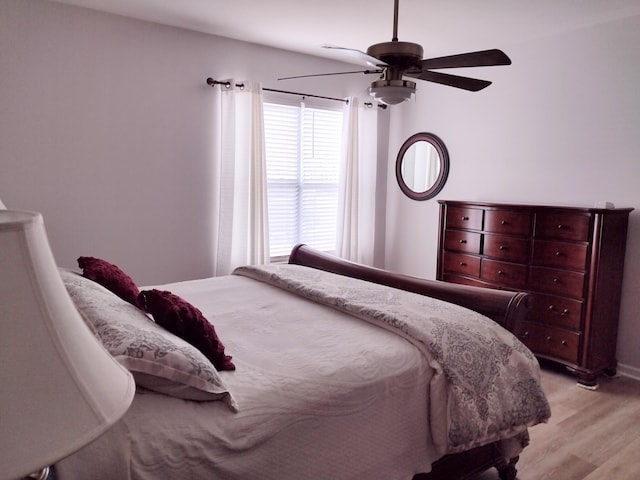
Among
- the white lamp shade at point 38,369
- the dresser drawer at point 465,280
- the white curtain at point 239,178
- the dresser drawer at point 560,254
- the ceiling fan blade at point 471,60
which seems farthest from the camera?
the white curtain at point 239,178

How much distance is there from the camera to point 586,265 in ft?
10.3

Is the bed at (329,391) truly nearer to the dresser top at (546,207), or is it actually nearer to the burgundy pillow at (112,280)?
the burgundy pillow at (112,280)

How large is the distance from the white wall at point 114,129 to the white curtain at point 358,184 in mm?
964

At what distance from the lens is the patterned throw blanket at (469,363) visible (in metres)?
1.72

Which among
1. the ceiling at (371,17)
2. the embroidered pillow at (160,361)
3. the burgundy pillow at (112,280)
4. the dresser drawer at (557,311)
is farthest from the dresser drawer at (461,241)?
the embroidered pillow at (160,361)

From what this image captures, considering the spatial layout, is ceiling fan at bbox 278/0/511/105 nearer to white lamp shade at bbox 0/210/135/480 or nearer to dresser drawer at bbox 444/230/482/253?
white lamp shade at bbox 0/210/135/480

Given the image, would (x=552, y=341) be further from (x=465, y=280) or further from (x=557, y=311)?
(x=465, y=280)

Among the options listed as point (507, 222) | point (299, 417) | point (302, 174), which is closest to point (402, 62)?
point (299, 417)

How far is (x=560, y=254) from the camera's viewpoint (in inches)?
129

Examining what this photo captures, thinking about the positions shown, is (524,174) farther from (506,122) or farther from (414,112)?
(414,112)

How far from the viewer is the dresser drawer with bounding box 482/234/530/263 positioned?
11.4ft

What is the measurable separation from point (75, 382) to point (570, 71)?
4.03 metres

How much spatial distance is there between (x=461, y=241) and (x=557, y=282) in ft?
2.71

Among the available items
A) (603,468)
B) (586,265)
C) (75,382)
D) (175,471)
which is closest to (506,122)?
(586,265)
